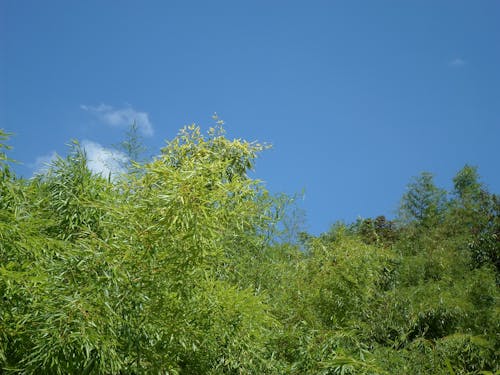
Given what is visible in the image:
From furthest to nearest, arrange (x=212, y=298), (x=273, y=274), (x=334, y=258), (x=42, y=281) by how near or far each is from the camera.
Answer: (x=334, y=258) → (x=273, y=274) → (x=212, y=298) → (x=42, y=281)

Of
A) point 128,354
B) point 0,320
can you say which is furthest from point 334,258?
point 0,320

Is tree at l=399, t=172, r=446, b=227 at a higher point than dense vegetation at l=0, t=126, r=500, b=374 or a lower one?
higher

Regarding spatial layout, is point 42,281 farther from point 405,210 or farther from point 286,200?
point 405,210

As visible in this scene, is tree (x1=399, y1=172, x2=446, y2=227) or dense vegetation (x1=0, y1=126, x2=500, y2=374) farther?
tree (x1=399, y1=172, x2=446, y2=227)

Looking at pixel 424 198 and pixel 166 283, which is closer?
pixel 166 283

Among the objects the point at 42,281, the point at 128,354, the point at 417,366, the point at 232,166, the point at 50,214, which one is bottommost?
the point at 128,354

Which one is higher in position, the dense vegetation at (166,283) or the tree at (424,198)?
the tree at (424,198)

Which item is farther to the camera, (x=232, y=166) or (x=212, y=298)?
(x=232, y=166)

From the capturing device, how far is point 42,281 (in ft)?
13.4

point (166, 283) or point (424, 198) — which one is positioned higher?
point (424, 198)

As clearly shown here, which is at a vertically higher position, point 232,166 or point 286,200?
point 232,166

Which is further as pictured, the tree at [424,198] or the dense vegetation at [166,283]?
the tree at [424,198]

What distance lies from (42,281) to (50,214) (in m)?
1.36

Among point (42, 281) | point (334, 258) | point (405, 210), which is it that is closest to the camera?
point (42, 281)
